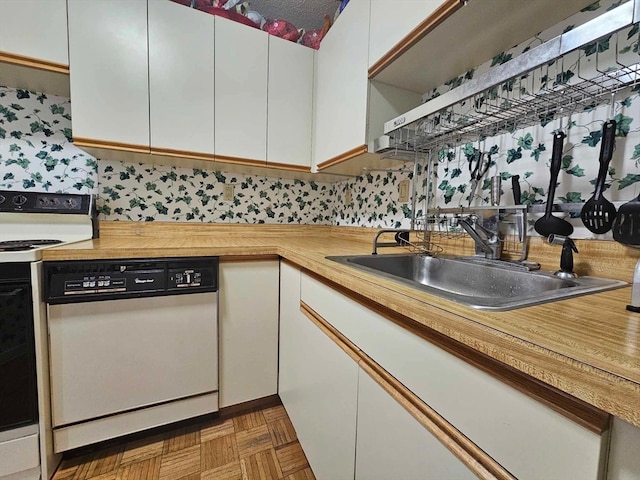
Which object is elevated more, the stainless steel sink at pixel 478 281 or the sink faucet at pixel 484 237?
the sink faucet at pixel 484 237

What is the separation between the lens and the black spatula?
2.00 ft

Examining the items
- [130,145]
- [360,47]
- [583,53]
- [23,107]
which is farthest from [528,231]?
[23,107]

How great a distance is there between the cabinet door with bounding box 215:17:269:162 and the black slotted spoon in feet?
4.56

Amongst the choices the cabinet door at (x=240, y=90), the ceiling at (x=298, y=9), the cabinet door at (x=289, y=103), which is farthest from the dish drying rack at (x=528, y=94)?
the ceiling at (x=298, y=9)

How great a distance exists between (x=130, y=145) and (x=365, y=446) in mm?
1538

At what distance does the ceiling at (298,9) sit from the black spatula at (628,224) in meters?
1.79

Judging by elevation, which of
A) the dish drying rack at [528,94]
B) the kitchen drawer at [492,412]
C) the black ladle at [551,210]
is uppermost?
the dish drying rack at [528,94]

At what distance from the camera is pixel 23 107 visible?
1.39 metres

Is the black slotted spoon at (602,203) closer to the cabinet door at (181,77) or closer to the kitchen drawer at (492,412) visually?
the kitchen drawer at (492,412)

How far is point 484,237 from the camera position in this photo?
967mm

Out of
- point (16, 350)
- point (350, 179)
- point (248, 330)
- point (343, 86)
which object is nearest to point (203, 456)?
point (248, 330)

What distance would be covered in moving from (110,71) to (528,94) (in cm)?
164

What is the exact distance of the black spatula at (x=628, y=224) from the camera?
24.0 inches

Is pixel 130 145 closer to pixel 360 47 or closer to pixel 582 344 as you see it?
pixel 360 47
